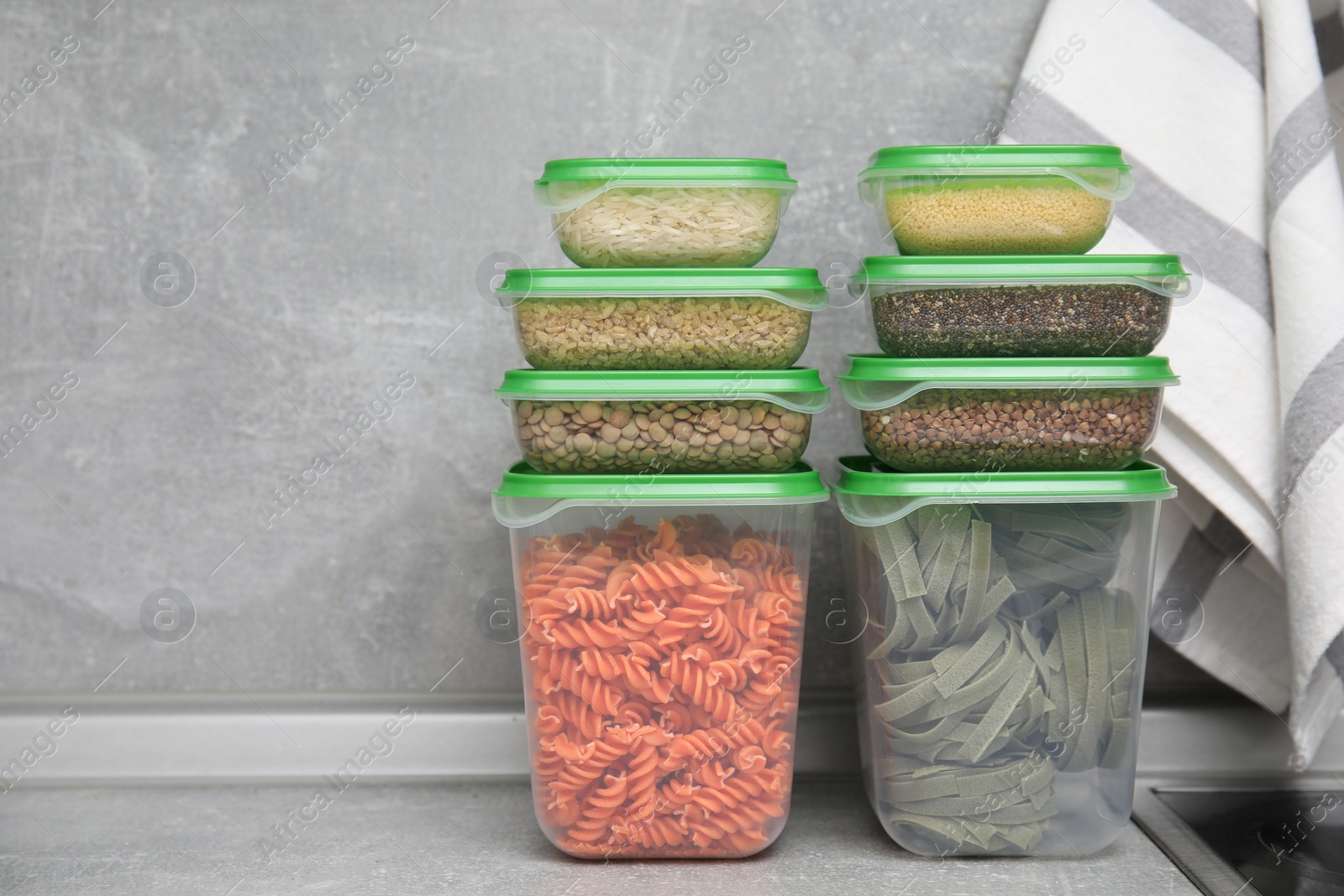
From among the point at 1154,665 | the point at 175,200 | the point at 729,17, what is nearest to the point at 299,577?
the point at 175,200

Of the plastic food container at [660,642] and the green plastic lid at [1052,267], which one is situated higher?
the green plastic lid at [1052,267]

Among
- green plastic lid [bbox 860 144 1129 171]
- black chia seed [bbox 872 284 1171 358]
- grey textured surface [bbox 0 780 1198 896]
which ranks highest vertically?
green plastic lid [bbox 860 144 1129 171]

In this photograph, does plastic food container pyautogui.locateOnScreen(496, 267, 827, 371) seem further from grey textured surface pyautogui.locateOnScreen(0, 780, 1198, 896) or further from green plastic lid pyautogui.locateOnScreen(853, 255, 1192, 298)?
grey textured surface pyautogui.locateOnScreen(0, 780, 1198, 896)

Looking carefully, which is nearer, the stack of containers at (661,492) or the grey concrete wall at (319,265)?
the stack of containers at (661,492)

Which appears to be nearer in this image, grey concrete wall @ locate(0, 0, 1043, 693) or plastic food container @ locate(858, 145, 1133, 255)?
plastic food container @ locate(858, 145, 1133, 255)

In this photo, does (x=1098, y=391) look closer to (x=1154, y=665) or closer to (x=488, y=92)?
(x=1154, y=665)

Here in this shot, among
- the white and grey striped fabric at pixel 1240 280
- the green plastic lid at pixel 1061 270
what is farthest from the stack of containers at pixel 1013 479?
the white and grey striped fabric at pixel 1240 280

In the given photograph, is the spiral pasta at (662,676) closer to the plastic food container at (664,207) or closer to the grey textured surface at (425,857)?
the grey textured surface at (425,857)

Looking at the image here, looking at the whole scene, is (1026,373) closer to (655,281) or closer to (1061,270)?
(1061,270)

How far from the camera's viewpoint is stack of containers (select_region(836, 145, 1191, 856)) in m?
0.76

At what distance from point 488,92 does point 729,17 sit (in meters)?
0.23

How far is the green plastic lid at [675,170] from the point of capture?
0.76 metres

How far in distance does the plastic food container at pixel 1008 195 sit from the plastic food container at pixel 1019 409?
0.09m

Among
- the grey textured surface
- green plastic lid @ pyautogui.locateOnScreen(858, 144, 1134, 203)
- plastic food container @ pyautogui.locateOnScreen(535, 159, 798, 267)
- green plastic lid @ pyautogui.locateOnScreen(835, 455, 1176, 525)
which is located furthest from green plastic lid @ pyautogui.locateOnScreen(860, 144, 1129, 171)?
the grey textured surface
